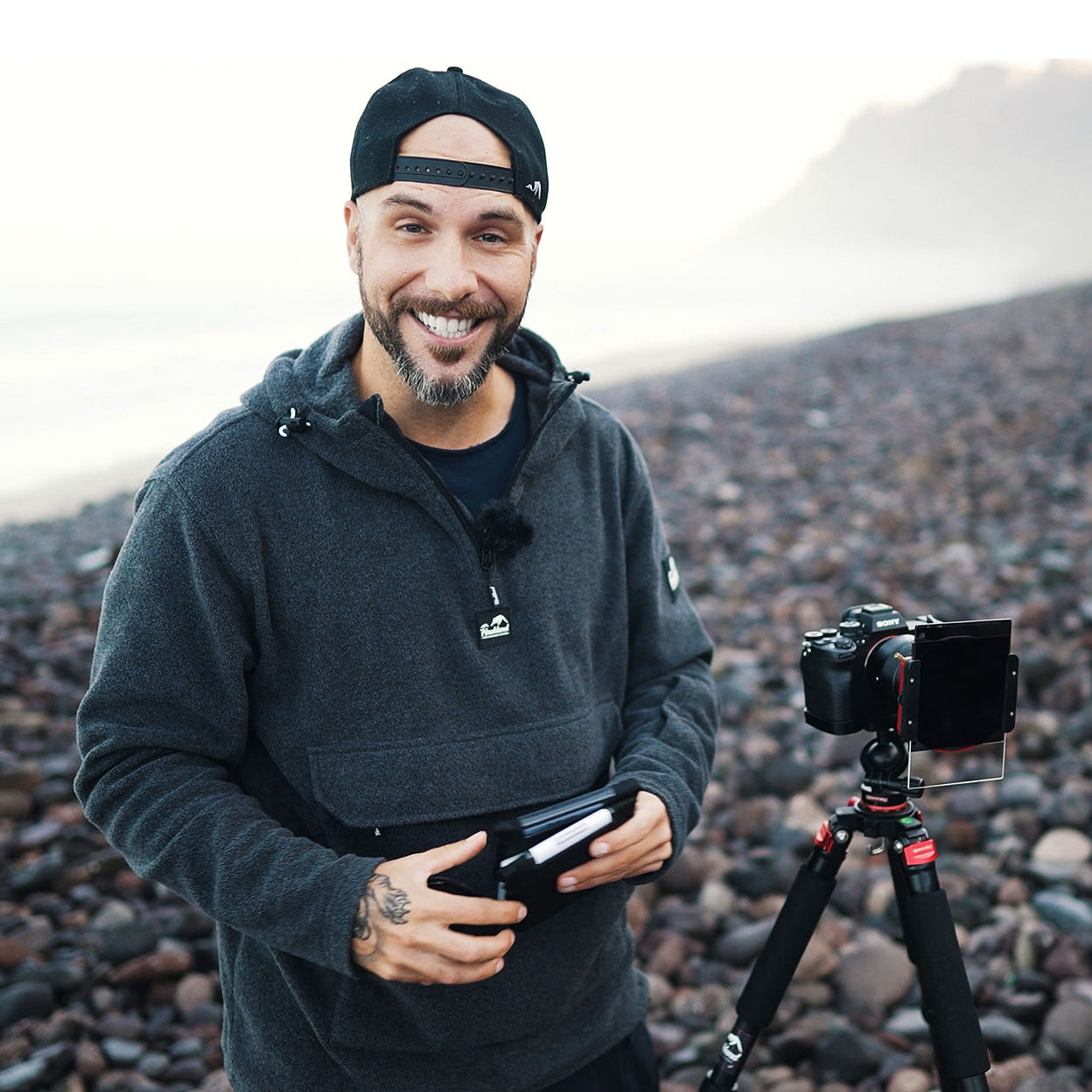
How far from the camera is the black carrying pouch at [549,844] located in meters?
1.63

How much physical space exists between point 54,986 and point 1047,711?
4.22 metres

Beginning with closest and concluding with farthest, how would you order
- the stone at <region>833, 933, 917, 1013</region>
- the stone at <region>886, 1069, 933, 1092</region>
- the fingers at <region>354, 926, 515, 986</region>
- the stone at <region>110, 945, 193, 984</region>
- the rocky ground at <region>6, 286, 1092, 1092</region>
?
the fingers at <region>354, 926, 515, 986</region> → the stone at <region>886, 1069, 933, 1092</region> → the rocky ground at <region>6, 286, 1092, 1092</region> → the stone at <region>833, 933, 917, 1013</region> → the stone at <region>110, 945, 193, 984</region>

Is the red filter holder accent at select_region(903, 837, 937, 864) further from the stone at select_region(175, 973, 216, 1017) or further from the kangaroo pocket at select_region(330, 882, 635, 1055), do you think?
the stone at select_region(175, 973, 216, 1017)

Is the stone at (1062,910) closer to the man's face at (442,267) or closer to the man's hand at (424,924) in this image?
the man's hand at (424,924)

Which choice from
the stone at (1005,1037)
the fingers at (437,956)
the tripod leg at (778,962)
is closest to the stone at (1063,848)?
the stone at (1005,1037)

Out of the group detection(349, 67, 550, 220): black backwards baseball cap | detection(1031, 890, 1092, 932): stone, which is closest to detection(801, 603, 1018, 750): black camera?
detection(349, 67, 550, 220): black backwards baseball cap

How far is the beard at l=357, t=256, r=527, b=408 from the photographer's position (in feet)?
6.07

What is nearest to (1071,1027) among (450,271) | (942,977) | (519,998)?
(942,977)

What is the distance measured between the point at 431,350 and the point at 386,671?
1.86 feet

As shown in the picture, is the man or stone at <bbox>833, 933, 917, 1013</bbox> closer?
the man

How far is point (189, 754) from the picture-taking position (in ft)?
5.58

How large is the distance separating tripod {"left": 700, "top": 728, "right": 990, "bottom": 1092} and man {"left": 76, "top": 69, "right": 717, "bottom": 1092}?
27cm

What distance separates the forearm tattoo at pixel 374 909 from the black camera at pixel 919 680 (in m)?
0.79

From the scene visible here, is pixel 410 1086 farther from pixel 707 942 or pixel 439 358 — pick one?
pixel 707 942
